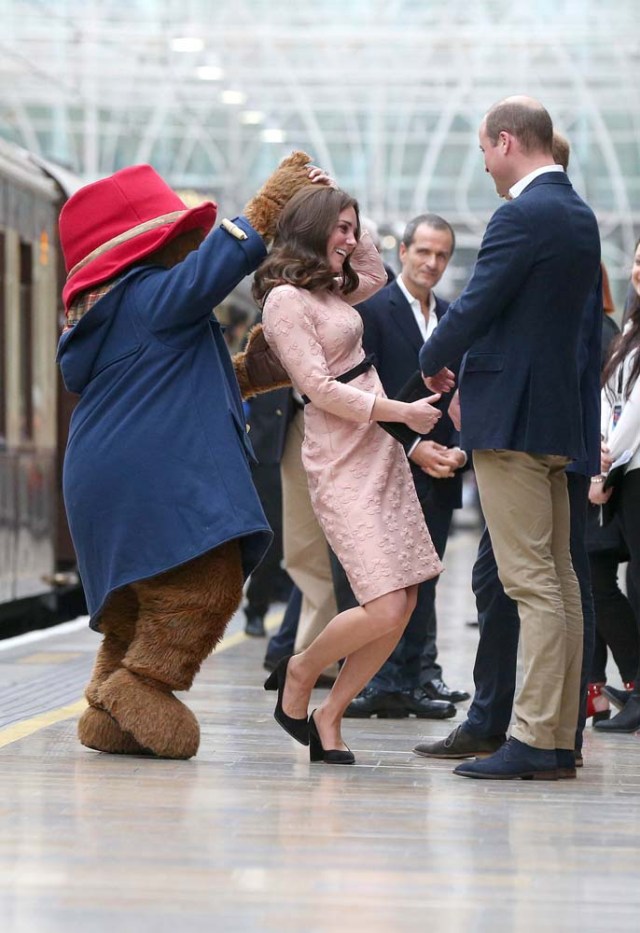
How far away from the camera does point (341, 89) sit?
4106 cm

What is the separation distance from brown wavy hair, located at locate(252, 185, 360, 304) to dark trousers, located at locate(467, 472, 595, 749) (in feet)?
3.18

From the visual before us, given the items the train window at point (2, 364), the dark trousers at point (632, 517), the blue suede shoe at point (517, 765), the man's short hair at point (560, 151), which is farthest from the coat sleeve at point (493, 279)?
the train window at point (2, 364)

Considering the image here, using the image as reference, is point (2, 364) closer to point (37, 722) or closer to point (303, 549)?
point (303, 549)

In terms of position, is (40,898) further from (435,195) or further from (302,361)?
(435,195)

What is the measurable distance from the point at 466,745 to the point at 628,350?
187 centimetres

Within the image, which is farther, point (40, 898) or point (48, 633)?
point (48, 633)

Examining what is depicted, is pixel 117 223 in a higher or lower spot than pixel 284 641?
higher

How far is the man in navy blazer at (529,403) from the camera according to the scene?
5.38m

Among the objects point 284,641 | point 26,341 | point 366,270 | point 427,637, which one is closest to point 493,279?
point 366,270

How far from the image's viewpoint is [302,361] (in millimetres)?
5582

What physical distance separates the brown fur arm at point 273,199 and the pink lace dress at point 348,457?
0.20m

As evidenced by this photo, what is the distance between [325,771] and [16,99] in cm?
3733

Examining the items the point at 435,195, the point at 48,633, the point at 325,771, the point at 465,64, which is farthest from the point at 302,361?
the point at 435,195

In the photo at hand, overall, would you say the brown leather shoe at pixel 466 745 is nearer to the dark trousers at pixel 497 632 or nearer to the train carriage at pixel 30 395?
the dark trousers at pixel 497 632
